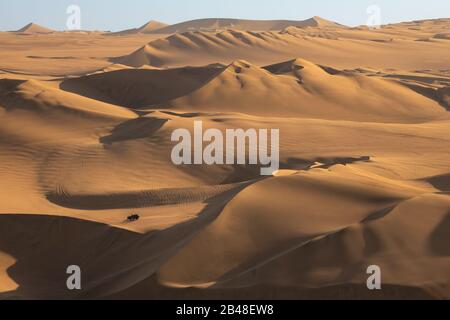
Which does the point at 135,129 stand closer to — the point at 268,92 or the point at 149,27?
the point at 268,92

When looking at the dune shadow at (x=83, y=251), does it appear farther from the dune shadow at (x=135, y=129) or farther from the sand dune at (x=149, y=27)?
the sand dune at (x=149, y=27)

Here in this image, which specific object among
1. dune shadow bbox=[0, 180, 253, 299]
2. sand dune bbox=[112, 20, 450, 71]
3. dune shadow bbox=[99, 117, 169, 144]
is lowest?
dune shadow bbox=[0, 180, 253, 299]

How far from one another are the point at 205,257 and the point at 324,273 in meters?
1.28

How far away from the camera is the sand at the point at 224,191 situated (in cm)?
625

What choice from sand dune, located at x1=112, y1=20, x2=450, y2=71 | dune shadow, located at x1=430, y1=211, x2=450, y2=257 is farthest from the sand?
sand dune, located at x1=112, y1=20, x2=450, y2=71

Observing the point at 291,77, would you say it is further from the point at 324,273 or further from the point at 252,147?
the point at 324,273

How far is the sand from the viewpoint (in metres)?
6.25

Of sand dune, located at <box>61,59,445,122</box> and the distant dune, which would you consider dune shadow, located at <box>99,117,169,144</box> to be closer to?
sand dune, located at <box>61,59,445,122</box>

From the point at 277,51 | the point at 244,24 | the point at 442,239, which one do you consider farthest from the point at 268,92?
the point at 244,24

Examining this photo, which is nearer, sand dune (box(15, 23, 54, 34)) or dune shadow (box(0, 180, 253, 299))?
dune shadow (box(0, 180, 253, 299))

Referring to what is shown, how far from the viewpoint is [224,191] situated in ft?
32.2

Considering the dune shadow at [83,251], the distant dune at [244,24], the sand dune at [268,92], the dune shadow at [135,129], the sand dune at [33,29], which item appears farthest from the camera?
the sand dune at [33,29]

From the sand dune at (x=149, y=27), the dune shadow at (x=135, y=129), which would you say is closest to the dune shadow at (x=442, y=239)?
the dune shadow at (x=135, y=129)
